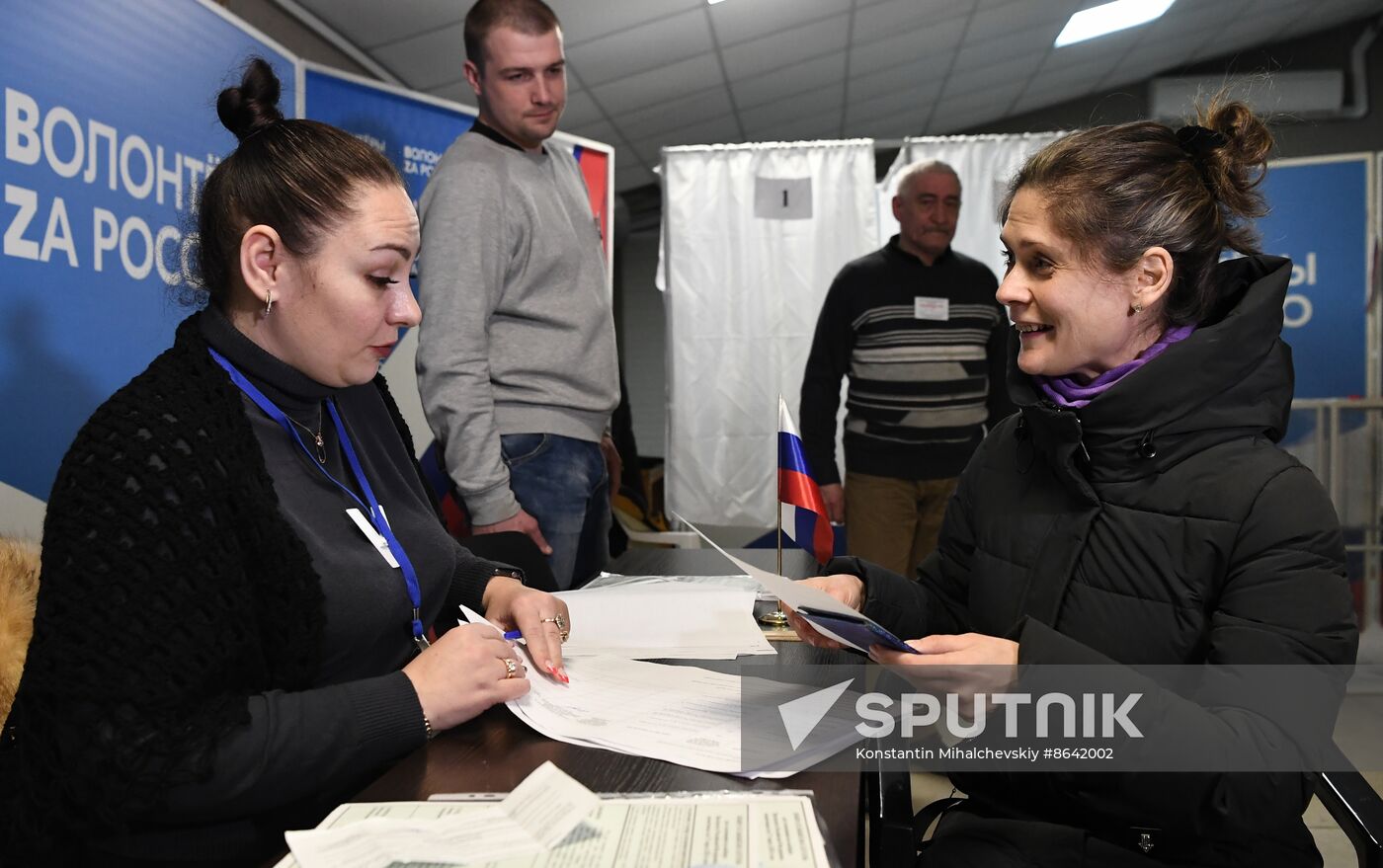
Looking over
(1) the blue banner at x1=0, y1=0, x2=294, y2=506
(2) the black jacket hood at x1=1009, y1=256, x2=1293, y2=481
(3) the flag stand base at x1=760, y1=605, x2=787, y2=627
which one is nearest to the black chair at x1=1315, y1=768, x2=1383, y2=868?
(2) the black jacket hood at x1=1009, y1=256, x2=1293, y2=481

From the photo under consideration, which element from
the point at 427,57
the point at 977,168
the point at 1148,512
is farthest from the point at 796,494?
the point at 977,168

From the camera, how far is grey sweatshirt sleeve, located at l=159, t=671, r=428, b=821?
896 millimetres

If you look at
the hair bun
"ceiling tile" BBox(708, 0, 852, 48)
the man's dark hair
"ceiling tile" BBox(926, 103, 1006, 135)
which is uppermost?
"ceiling tile" BBox(926, 103, 1006, 135)

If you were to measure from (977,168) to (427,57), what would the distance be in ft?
8.35

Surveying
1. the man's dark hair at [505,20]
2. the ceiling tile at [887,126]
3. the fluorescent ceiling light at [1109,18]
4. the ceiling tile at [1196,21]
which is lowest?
the man's dark hair at [505,20]

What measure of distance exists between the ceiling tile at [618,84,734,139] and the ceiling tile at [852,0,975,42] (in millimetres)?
869

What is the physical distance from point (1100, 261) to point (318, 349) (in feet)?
3.07

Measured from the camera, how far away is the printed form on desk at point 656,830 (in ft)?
2.39

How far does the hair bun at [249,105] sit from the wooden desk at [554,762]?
0.77 metres

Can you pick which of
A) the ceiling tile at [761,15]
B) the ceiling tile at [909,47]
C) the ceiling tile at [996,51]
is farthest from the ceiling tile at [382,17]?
the ceiling tile at [996,51]

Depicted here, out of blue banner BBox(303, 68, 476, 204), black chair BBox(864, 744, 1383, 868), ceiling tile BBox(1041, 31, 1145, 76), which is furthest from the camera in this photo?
ceiling tile BBox(1041, 31, 1145, 76)

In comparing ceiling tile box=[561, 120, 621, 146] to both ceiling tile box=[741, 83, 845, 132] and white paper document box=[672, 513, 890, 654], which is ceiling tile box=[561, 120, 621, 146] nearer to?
ceiling tile box=[741, 83, 845, 132]

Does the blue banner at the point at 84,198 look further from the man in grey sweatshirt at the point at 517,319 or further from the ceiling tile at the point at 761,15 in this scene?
the ceiling tile at the point at 761,15

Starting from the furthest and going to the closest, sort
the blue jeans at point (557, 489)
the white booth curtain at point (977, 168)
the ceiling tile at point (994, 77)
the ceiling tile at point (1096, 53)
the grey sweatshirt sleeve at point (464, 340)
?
the ceiling tile at point (994, 77) → the ceiling tile at point (1096, 53) → the white booth curtain at point (977, 168) → the blue jeans at point (557, 489) → the grey sweatshirt sleeve at point (464, 340)
